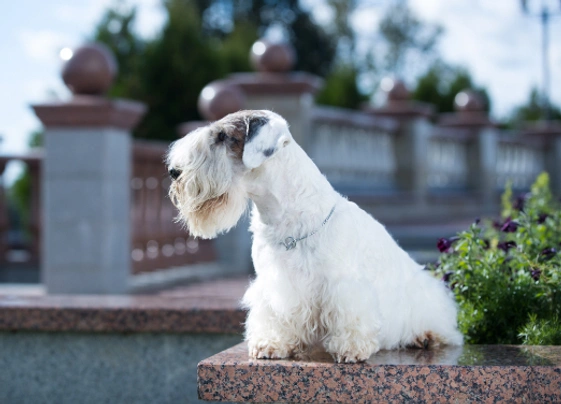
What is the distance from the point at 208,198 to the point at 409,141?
11.2m

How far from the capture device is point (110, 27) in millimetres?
23453

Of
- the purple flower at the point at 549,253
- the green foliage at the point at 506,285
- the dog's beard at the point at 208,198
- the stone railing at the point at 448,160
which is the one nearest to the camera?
the dog's beard at the point at 208,198

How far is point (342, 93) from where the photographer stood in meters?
22.0

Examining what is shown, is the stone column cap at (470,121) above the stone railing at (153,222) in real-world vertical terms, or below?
above

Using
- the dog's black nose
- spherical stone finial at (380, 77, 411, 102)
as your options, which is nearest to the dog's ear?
the dog's black nose

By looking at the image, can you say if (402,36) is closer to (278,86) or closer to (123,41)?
(123,41)

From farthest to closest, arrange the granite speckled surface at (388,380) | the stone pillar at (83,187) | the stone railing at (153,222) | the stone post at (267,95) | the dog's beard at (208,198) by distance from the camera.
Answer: the stone post at (267,95), the stone railing at (153,222), the stone pillar at (83,187), the dog's beard at (208,198), the granite speckled surface at (388,380)

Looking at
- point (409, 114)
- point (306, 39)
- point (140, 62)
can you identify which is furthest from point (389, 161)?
point (306, 39)

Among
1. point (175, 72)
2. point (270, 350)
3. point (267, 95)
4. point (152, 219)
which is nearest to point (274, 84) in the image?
point (267, 95)

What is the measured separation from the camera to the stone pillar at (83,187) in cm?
713

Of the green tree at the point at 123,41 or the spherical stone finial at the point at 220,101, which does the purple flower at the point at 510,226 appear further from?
the green tree at the point at 123,41

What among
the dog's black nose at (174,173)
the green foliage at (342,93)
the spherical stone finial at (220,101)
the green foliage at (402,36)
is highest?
the green foliage at (402,36)

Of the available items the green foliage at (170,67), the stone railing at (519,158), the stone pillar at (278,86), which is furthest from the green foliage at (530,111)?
the stone pillar at (278,86)

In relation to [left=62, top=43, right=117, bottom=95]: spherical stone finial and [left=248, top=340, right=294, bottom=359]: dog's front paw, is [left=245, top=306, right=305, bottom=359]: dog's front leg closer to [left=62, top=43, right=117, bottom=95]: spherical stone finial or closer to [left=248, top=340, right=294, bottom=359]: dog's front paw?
[left=248, top=340, right=294, bottom=359]: dog's front paw
